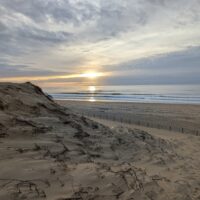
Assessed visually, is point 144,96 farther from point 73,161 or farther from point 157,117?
point 73,161

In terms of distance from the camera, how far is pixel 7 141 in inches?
203

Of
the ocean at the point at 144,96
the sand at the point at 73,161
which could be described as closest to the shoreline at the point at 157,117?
the sand at the point at 73,161

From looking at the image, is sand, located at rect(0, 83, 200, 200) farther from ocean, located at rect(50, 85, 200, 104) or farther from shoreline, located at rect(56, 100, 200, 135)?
ocean, located at rect(50, 85, 200, 104)

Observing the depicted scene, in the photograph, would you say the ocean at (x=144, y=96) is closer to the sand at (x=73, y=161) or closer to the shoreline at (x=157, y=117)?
the shoreline at (x=157, y=117)

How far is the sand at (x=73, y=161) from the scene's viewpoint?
415cm

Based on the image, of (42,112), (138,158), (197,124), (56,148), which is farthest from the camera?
(197,124)

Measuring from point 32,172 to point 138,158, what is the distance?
3392 mm

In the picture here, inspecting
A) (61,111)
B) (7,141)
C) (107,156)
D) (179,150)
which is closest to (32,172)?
(7,141)

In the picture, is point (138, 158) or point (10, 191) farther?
point (138, 158)

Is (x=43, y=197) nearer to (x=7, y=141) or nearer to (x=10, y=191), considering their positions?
(x=10, y=191)

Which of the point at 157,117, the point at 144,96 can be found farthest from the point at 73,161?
the point at 144,96

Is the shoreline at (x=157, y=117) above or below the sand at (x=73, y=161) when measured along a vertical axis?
below

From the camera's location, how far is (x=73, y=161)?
528cm

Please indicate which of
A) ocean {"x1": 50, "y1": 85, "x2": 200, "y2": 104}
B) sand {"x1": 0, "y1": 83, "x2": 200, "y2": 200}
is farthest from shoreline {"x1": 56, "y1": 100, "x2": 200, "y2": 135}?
ocean {"x1": 50, "y1": 85, "x2": 200, "y2": 104}
